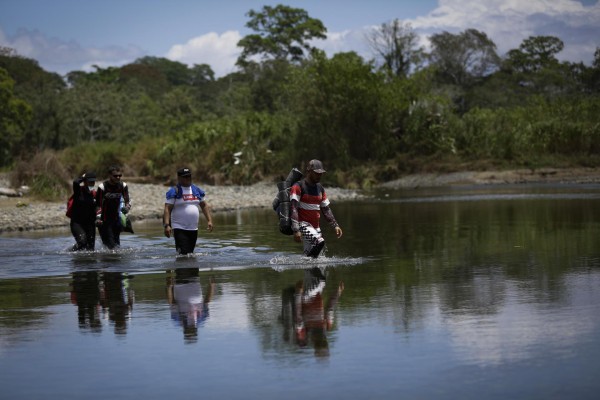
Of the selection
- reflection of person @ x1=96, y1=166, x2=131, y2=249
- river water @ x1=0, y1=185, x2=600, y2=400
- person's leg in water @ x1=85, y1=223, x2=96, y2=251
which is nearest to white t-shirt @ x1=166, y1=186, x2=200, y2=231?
river water @ x1=0, y1=185, x2=600, y2=400

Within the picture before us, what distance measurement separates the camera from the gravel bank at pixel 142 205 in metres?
30.7

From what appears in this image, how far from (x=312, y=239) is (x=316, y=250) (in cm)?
30

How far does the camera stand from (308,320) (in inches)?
448

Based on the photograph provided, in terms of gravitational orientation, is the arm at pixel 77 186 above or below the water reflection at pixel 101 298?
above

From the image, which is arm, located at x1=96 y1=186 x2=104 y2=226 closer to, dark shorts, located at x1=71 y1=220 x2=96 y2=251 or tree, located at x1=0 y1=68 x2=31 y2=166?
dark shorts, located at x1=71 y1=220 x2=96 y2=251

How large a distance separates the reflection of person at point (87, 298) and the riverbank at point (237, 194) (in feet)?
43.6

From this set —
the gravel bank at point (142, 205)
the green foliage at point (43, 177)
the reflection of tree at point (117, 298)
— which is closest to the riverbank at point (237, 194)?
the gravel bank at point (142, 205)

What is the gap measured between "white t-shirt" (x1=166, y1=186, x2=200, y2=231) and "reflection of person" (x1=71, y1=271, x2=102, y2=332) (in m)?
1.88

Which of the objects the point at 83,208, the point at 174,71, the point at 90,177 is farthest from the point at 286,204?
the point at 174,71

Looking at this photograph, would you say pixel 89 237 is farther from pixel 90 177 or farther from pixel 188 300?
pixel 188 300

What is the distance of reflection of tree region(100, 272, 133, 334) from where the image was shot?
39.1ft

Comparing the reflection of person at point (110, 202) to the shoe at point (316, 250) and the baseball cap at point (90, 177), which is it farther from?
the shoe at point (316, 250)

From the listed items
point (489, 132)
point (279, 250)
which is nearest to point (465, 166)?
point (489, 132)

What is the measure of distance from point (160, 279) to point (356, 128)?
1949 inches
